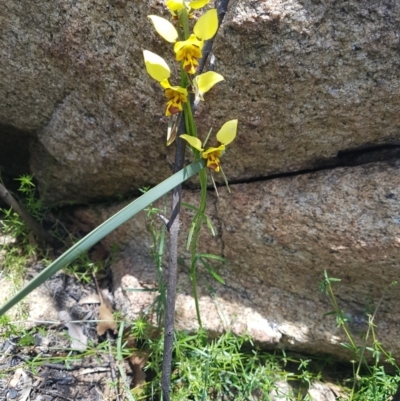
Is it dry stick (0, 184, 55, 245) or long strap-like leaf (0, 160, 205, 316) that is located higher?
long strap-like leaf (0, 160, 205, 316)

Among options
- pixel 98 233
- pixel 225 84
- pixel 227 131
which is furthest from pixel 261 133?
pixel 98 233

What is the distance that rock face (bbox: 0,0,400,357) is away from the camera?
1558mm

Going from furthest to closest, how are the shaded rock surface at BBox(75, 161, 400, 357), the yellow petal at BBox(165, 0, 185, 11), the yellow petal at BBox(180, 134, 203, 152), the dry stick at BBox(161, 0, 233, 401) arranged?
the shaded rock surface at BBox(75, 161, 400, 357), the dry stick at BBox(161, 0, 233, 401), the yellow petal at BBox(180, 134, 203, 152), the yellow petal at BBox(165, 0, 185, 11)

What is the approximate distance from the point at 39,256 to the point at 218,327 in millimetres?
907

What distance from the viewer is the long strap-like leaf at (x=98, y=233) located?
111 cm

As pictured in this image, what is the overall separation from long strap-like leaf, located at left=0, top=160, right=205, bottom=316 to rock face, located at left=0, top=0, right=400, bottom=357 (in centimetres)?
50

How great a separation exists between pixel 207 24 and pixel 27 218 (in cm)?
131

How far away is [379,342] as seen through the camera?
188 cm

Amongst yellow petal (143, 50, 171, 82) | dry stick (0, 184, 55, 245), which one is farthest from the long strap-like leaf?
dry stick (0, 184, 55, 245)

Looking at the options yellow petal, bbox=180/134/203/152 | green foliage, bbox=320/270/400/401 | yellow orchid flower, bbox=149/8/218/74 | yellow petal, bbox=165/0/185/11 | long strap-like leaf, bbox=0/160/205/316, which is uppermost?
yellow petal, bbox=165/0/185/11

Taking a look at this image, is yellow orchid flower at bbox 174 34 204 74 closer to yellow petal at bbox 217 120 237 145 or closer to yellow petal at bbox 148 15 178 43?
yellow petal at bbox 148 15 178 43

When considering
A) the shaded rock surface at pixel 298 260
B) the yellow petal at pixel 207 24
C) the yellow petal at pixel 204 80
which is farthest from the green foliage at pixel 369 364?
the yellow petal at pixel 207 24

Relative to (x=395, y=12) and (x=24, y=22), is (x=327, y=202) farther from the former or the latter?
(x=24, y=22)

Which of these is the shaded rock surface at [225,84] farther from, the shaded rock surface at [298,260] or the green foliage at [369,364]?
the green foliage at [369,364]
